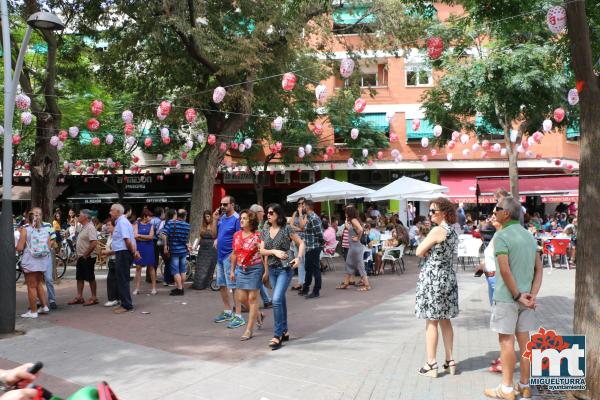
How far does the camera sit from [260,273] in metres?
7.09

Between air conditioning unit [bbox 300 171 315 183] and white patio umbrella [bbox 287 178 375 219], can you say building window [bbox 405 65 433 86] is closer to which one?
air conditioning unit [bbox 300 171 315 183]

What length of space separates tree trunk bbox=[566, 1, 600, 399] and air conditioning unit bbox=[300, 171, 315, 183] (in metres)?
25.3

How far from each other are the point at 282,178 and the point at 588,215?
2624 centimetres

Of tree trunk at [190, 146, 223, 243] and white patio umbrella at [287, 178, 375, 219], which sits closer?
tree trunk at [190, 146, 223, 243]

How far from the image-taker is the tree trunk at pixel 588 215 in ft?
14.6

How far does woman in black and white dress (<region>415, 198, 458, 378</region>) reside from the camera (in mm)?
5309

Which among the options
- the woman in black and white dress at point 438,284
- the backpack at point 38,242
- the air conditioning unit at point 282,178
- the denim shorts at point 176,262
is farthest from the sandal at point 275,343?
the air conditioning unit at point 282,178

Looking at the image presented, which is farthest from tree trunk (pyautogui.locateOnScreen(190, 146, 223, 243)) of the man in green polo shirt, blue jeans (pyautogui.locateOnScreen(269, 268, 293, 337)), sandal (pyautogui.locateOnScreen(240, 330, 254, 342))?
the man in green polo shirt

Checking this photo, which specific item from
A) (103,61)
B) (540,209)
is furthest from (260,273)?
(540,209)

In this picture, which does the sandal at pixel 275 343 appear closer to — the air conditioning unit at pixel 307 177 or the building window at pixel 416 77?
the building window at pixel 416 77

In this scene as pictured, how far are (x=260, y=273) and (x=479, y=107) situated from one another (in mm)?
14150

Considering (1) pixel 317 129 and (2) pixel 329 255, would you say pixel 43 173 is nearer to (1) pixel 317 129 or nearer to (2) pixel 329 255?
(2) pixel 329 255

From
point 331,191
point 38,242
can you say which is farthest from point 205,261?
point 331,191

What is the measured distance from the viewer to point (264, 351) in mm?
6457
